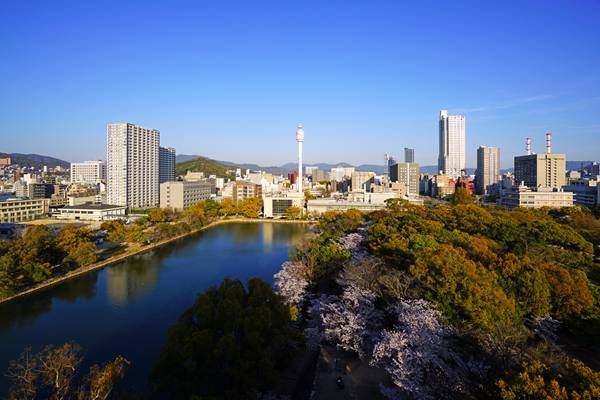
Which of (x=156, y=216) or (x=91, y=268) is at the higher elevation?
(x=156, y=216)

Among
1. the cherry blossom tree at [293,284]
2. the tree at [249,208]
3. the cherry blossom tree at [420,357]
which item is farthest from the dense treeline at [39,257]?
the tree at [249,208]

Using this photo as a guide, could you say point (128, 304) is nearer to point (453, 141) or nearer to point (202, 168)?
point (202, 168)

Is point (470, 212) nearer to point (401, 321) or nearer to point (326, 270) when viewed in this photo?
point (326, 270)

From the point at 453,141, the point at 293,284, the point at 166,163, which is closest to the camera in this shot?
the point at 293,284

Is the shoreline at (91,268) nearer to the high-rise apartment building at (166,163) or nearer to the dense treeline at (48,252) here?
the dense treeline at (48,252)

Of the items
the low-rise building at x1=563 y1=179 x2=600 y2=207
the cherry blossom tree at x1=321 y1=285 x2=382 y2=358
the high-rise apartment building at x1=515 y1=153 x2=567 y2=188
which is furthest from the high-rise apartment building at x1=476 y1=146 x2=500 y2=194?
the cherry blossom tree at x1=321 y1=285 x2=382 y2=358

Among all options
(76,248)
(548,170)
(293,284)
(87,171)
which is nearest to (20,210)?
(76,248)

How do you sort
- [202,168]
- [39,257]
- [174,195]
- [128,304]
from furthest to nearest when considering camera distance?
1. [202,168]
2. [174,195]
3. [39,257]
4. [128,304]
